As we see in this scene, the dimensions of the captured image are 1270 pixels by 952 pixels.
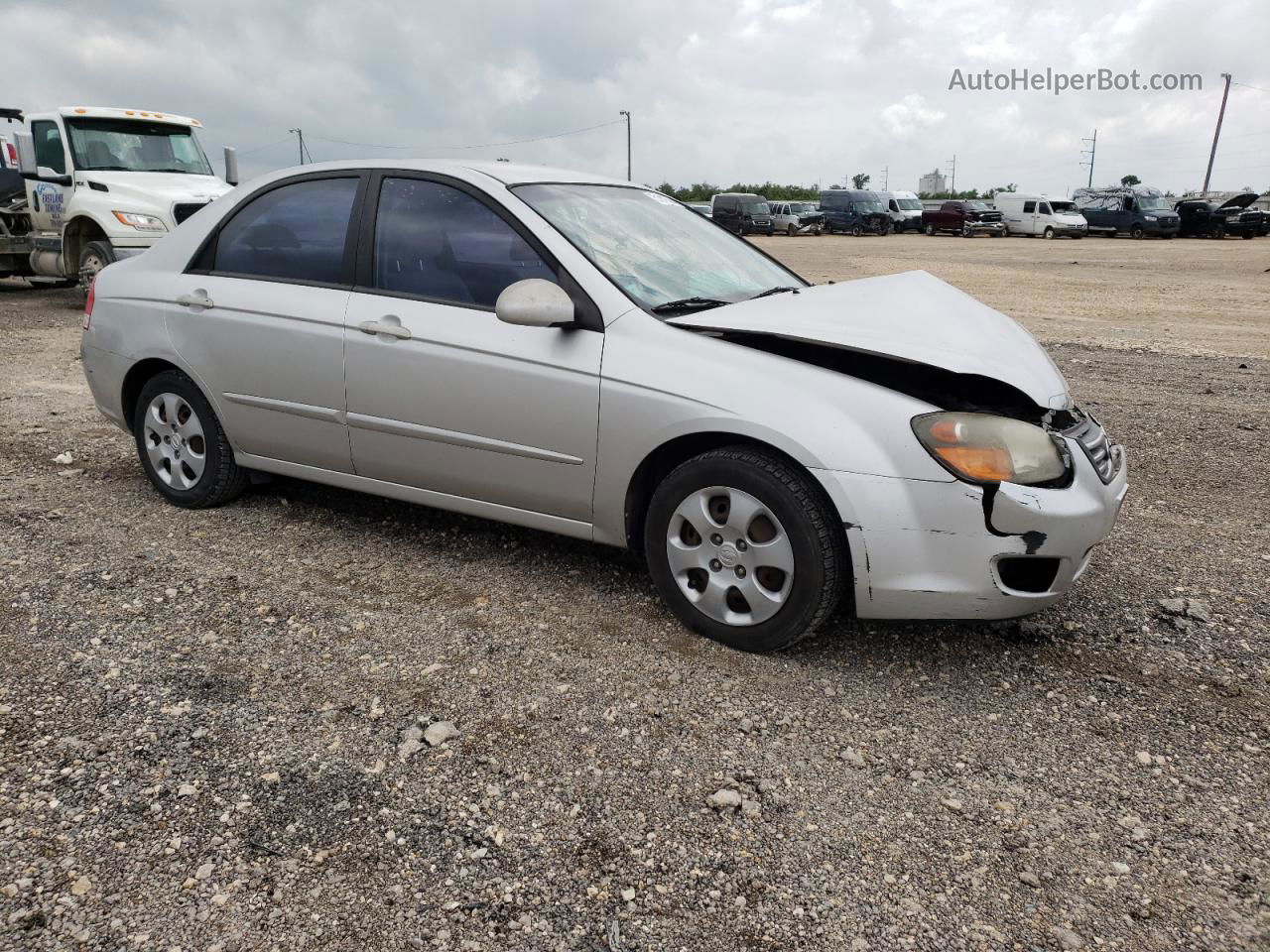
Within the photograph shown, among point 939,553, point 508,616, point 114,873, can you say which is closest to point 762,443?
point 939,553

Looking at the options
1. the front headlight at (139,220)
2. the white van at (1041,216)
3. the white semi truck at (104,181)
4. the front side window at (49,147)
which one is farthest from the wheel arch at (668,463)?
the white van at (1041,216)

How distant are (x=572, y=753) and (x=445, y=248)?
2027mm

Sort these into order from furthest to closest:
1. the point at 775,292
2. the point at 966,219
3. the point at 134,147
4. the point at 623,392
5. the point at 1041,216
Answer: the point at 966,219
the point at 1041,216
the point at 134,147
the point at 775,292
the point at 623,392

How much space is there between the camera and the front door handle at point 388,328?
3734 millimetres

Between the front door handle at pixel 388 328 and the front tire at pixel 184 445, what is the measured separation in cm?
109

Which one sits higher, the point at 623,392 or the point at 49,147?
the point at 49,147

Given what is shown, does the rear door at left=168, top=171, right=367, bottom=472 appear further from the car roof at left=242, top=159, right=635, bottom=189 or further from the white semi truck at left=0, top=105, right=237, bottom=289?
the white semi truck at left=0, top=105, right=237, bottom=289

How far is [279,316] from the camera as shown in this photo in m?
4.07

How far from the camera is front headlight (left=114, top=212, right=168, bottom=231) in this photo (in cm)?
1154

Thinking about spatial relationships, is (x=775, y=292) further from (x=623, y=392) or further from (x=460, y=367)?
(x=460, y=367)

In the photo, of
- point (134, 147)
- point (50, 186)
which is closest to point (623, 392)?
point (134, 147)

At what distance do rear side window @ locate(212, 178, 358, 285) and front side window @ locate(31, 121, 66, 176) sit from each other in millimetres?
9525

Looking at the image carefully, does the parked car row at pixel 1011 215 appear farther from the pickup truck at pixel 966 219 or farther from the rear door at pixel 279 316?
the rear door at pixel 279 316

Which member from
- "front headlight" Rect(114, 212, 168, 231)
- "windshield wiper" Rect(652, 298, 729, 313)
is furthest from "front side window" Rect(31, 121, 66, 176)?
"windshield wiper" Rect(652, 298, 729, 313)
